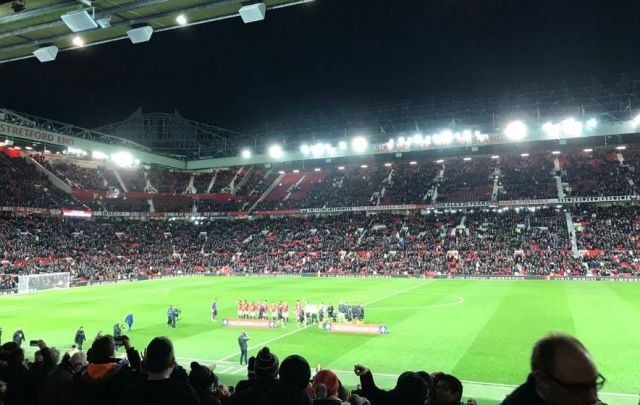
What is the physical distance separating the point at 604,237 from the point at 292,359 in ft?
184

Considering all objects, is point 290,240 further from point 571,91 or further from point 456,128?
point 571,91

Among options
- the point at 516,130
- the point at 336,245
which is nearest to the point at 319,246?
the point at 336,245

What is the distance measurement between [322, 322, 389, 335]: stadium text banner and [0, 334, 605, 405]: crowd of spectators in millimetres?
16855

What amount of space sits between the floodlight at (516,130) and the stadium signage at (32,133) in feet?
171

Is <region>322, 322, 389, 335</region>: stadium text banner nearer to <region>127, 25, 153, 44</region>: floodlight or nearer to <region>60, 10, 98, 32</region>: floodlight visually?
<region>127, 25, 153, 44</region>: floodlight

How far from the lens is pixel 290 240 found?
224ft

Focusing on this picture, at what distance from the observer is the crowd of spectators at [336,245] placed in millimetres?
50250

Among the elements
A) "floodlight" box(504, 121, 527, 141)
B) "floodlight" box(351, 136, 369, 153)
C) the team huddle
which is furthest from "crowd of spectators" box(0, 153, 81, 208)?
"floodlight" box(504, 121, 527, 141)

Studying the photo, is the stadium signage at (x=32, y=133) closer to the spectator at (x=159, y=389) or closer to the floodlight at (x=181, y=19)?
the floodlight at (x=181, y=19)

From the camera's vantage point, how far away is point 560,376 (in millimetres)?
2160

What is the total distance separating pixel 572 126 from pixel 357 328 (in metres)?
42.6

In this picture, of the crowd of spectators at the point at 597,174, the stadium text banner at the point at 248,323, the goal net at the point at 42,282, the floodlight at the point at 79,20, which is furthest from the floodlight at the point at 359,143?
the floodlight at the point at 79,20

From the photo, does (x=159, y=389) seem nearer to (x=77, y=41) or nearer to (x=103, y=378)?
(x=103, y=378)

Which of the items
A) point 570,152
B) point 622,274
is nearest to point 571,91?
point 570,152
